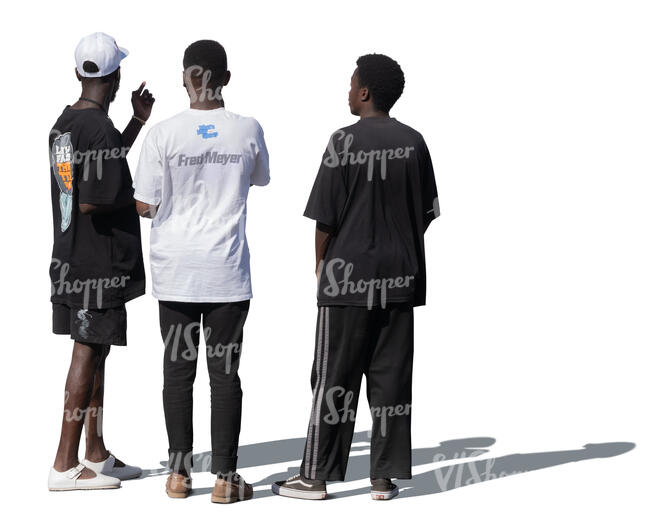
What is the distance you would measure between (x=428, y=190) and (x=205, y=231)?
159 centimetres

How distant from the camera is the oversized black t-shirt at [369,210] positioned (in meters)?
9.45

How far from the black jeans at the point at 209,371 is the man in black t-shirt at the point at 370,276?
0.55 metres

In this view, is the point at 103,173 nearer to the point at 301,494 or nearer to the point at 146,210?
the point at 146,210

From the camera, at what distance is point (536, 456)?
10.9 metres

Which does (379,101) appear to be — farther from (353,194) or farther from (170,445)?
(170,445)

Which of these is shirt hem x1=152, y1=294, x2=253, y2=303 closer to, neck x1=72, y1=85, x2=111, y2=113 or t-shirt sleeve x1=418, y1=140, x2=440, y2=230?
t-shirt sleeve x1=418, y1=140, x2=440, y2=230

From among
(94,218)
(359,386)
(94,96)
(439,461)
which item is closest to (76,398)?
(94,218)

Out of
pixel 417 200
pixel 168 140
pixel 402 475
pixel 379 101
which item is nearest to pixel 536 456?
pixel 402 475

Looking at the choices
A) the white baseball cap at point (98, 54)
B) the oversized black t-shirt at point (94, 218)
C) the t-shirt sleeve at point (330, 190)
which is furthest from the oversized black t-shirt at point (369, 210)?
the white baseball cap at point (98, 54)

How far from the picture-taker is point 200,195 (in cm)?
941

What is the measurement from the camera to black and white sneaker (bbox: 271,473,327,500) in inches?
384

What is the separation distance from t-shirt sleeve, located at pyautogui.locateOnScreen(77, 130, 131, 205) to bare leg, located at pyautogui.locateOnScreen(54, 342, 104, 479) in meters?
1.07

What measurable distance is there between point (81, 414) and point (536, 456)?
3.48 meters

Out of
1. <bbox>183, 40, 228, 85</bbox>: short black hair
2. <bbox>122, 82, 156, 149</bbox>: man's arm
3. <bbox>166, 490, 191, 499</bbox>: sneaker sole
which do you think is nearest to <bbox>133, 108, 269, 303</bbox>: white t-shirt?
<bbox>183, 40, 228, 85</bbox>: short black hair
